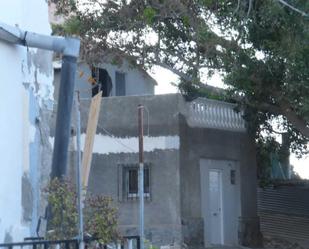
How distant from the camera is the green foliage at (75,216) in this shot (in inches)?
306

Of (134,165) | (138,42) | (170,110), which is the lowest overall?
(134,165)

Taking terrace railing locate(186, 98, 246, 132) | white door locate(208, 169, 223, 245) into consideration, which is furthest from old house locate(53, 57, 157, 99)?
white door locate(208, 169, 223, 245)

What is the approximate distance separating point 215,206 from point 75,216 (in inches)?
458

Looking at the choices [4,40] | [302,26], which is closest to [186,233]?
[302,26]

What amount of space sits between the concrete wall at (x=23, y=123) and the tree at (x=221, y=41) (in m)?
4.93

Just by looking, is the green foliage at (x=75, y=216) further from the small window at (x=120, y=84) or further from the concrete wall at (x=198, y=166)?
the small window at (x=120, y=84)

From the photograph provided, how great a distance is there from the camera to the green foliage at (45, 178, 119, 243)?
7.78m

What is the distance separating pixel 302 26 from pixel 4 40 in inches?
251

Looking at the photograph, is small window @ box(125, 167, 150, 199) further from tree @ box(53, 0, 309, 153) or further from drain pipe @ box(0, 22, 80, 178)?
drain pipe @ box(0, 22, 80, 178)

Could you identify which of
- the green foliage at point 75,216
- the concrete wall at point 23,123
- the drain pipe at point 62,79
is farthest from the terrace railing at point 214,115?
the green foliage at point 75,216

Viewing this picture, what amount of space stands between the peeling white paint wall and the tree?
5.12ft

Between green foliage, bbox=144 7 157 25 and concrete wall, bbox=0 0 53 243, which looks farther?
green foliage, bbox=144 7 157 25

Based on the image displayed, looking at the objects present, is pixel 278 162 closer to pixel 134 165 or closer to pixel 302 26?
pixel 134 165

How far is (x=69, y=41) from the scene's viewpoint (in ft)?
29.1
